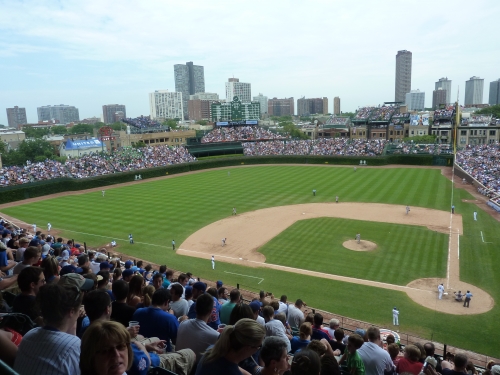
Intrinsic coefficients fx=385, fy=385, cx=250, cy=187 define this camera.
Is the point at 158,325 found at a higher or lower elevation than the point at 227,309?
higher

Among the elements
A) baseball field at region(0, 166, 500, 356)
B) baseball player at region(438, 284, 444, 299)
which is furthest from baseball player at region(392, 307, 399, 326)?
baseball player at region(438, 284, 444, 299)

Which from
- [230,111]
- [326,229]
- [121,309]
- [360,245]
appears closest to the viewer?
[121,309]

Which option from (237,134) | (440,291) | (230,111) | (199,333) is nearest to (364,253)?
(440,291)

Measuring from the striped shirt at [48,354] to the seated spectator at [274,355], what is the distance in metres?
1.76

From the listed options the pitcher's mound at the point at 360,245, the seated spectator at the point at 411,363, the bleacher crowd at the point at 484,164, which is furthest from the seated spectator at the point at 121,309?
the bleacher crowd at the point at 484,164

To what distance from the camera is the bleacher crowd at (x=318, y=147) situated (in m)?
67.8

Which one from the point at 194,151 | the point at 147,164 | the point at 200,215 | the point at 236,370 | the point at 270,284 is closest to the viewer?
the point at 236,370

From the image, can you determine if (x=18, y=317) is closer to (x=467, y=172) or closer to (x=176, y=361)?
(x=176, y=361)

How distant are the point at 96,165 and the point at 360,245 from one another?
43127 millimetres

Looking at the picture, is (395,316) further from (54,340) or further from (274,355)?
(54,340)

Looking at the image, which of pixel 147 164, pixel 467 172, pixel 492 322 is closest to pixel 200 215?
pixel 492 322

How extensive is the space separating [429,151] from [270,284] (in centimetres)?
5122

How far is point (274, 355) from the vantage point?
12.6 ft

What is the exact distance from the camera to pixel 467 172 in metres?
48.8
